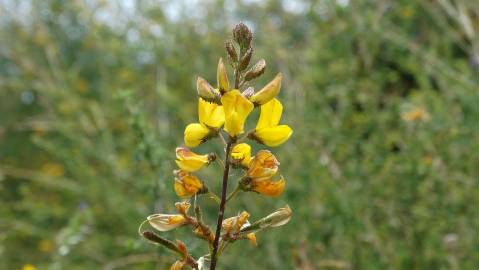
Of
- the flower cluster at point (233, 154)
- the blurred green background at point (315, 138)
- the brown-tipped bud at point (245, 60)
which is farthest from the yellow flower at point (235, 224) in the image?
the blurred green background at point (315, 138)

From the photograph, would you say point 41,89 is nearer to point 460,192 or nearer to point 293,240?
point 293,240

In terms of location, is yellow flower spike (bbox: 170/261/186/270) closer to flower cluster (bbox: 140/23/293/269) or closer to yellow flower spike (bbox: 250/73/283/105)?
flower cluster (bbox: 140/23/293/269)

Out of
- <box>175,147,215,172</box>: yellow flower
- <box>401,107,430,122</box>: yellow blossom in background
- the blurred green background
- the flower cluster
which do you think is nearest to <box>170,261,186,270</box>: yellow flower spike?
the flower cluster

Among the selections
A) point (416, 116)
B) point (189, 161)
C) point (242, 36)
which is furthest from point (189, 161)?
point (416, 116)

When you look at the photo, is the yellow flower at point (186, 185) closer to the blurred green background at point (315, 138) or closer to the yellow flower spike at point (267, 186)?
the yellow flower spike at point (267, 186)

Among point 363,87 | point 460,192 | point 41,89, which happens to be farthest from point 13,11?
point 460,192

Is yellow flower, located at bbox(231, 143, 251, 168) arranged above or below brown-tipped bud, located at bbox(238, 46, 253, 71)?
below
